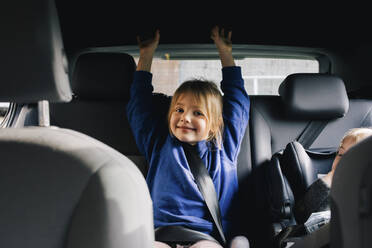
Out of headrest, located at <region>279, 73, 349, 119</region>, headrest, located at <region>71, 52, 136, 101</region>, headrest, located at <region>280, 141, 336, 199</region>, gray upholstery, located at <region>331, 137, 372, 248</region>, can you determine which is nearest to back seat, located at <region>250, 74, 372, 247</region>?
headrest, located at <region>279, 73, 349, 119</region>

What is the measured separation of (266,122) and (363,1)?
0.84m

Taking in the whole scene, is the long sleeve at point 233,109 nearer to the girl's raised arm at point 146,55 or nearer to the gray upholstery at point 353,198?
the girl's raised arm at point 146,55

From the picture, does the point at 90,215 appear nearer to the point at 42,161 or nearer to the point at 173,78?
the point at 42,161

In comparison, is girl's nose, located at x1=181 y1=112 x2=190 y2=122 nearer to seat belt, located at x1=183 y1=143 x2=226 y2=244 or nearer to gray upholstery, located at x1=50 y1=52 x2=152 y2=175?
seat belt, located at x1=183 y1=143 x2=226 y2=244

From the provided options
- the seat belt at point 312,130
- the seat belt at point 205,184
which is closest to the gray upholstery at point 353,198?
the seat belt at point 205,184

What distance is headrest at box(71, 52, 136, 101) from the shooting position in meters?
1.91

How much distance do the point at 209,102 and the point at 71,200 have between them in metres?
1.12

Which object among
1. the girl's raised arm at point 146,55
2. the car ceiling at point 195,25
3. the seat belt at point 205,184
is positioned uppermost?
the car ceiling at point 195,25

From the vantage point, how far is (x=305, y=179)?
1777mm

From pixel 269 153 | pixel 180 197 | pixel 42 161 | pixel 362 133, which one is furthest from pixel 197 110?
pixel 42 161

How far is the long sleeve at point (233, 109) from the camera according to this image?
181cm

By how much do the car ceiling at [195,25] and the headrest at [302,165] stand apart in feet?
2.58

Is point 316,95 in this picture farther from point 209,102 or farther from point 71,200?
point 71,200

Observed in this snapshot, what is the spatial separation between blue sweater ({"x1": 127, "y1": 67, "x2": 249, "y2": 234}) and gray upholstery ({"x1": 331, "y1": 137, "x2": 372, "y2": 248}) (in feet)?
2.95
